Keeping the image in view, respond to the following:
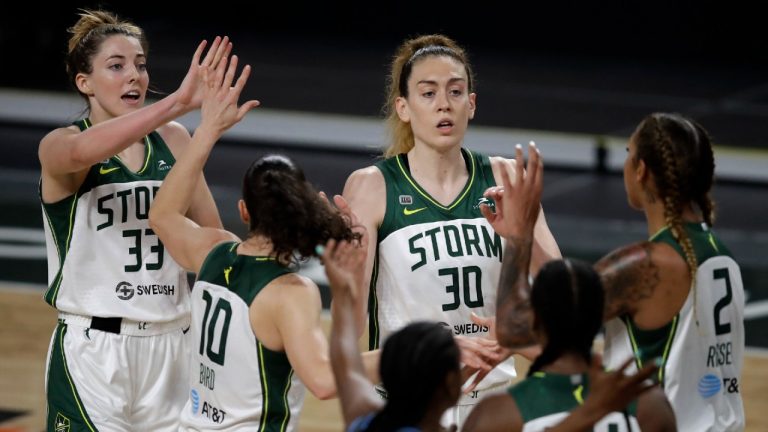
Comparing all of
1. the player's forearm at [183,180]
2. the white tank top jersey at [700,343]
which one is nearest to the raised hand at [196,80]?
the player's forearm at [183,180]

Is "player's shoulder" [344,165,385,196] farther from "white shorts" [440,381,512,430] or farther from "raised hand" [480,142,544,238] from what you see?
"raised hand" [480,142,544,238]

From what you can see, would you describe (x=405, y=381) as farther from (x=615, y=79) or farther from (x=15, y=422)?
(x=615, y=79)

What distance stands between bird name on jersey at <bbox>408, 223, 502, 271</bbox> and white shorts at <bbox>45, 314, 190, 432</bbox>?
35.8 inches

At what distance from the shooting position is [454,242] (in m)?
4.86

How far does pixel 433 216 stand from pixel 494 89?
1058 cm

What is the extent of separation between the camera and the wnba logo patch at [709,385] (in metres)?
3.98

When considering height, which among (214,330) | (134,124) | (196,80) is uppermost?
(196,80)

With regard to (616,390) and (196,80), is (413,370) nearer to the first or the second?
(616,390)

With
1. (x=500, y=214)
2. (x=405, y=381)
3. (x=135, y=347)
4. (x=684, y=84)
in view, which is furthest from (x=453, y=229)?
(x=684, y=84)

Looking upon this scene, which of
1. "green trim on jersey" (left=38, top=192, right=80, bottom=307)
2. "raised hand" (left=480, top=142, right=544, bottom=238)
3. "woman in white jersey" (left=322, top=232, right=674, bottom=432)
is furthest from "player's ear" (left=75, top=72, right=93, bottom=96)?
"woman in white jersey" (left=322, top=232, right=674, bottom=432)

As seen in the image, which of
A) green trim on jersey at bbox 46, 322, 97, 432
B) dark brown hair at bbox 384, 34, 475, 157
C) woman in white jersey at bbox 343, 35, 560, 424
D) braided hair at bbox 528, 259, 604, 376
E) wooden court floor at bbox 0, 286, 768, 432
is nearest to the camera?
braided hair at bbox 528, 259, 604, 376

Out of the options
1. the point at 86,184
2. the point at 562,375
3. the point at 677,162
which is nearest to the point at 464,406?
the point at 677,162

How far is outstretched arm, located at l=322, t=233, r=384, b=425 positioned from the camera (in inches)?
130

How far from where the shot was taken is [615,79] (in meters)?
15.8
